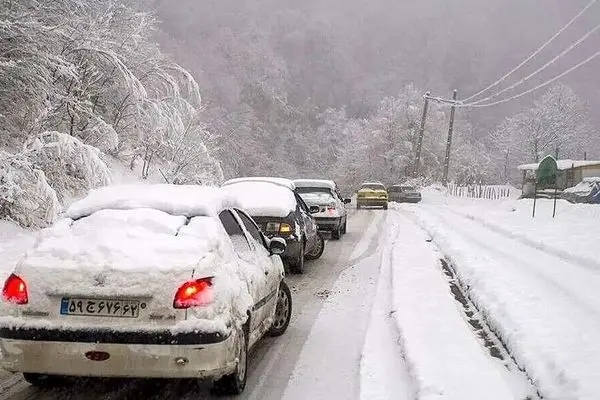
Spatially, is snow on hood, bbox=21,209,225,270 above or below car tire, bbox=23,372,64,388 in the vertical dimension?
above

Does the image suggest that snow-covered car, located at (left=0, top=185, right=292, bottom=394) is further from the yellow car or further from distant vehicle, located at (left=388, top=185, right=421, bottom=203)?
distant vehicle, located at (left=388, top=185, right=421, bottom=203)

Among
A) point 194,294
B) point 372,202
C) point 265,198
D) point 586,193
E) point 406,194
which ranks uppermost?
point 265,198

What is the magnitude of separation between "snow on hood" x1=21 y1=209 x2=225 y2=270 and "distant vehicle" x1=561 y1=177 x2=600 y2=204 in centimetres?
3382

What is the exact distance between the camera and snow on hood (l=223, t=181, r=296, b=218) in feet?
33.0

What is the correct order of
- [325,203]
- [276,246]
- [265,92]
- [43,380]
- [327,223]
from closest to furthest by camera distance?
[43,380], [276,246], [327,223], [325,203], [265,92]

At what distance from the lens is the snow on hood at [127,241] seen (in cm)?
401

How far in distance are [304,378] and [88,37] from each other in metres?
13.3

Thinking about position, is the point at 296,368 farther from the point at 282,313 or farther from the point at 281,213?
the point at 281,213

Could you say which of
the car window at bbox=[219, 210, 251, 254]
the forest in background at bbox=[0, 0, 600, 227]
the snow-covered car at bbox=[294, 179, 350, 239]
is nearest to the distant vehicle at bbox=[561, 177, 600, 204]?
the forest in background at bbox=[0, 0, 600, 227]

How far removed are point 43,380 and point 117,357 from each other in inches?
43.9

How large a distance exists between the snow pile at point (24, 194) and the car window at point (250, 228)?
7.85 meters

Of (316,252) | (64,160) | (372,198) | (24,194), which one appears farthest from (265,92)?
(316,252)

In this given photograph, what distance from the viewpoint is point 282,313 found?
6383mm

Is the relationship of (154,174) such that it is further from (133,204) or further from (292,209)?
(133,204)
